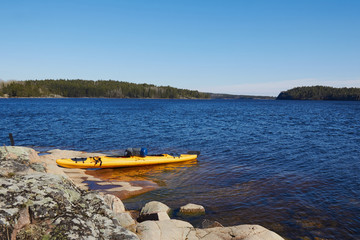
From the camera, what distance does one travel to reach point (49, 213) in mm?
4039

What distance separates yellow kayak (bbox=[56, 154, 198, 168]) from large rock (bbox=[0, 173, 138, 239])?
34.8 ft

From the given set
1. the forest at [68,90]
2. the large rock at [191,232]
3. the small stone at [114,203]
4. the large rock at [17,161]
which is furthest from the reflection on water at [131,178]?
the forest at [68,90]

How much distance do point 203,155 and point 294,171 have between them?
647cm

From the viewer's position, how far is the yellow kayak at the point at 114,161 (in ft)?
48.8

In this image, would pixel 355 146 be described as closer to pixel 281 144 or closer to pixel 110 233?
pixel 281 144

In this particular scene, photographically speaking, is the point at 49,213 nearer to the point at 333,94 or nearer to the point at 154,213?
the point at 154,213

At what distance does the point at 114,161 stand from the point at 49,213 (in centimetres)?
1156

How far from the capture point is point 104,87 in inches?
7062

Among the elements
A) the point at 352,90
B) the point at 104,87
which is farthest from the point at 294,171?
the point at 352,90

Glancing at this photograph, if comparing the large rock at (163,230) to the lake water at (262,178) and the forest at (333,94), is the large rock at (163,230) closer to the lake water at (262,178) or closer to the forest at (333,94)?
the lake water at (262,178)

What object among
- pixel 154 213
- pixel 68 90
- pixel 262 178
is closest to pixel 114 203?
pixel 154 213

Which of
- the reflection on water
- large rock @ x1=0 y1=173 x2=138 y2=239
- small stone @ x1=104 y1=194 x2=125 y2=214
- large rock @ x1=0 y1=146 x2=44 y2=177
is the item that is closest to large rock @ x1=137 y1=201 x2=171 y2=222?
small stone @ x1=104 y1=194 x2=125 y2=214

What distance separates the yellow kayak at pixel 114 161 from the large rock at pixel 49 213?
34.8 ft

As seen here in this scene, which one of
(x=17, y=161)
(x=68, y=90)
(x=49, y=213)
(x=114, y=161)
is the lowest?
(x=114, y=161)
